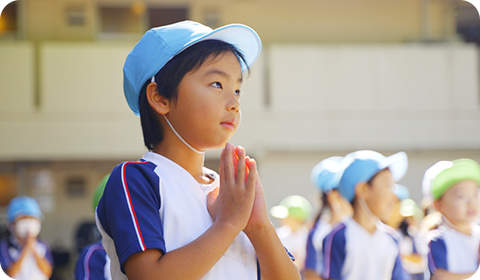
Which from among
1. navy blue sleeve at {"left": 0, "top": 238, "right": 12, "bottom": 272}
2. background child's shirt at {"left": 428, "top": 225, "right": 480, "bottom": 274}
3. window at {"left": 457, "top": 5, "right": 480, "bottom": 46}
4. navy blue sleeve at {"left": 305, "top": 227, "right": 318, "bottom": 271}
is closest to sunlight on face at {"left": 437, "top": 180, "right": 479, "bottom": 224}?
background child's shirt at {"left": 428, "top": 225, "right": 480, "bottom": 274}

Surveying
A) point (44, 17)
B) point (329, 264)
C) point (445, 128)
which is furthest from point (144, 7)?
point (329, 264)

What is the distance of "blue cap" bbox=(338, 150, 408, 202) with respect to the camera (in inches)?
140

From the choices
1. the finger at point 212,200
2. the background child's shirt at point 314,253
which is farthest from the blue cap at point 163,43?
the background child's shirt at point 314,253

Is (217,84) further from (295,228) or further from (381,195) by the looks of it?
(295,228)

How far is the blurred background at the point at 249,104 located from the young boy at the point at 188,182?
880 centimetres

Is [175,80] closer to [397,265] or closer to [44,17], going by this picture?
[397,265]

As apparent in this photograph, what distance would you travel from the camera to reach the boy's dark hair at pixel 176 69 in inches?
55.6

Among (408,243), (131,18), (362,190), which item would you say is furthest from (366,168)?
(131,18)

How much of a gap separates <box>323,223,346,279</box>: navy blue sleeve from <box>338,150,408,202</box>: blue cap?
0.35m

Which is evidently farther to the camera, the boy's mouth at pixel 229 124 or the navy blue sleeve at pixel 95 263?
the navy blue sleeve at pixel 95 263

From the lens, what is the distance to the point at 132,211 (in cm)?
124

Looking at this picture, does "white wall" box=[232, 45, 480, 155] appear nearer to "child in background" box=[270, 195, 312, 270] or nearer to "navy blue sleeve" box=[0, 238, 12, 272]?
"child in background" box=[270, 195, 312, 270]

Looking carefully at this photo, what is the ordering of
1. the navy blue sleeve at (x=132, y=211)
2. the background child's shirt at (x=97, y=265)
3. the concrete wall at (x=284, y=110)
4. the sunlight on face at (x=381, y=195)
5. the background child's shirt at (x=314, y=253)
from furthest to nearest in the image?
the concrete wall at (x=284, y=110) → the background child's shirt at (x=314, y=253) → the sunlight on face at (x=381, y=195) → the background child's shirt at (x=97, y=265) → the navy blue sleeve at (x=132, y=211)

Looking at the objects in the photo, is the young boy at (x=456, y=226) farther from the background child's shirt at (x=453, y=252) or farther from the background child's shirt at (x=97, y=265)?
the background child's shirt at (x=97, y=265)
